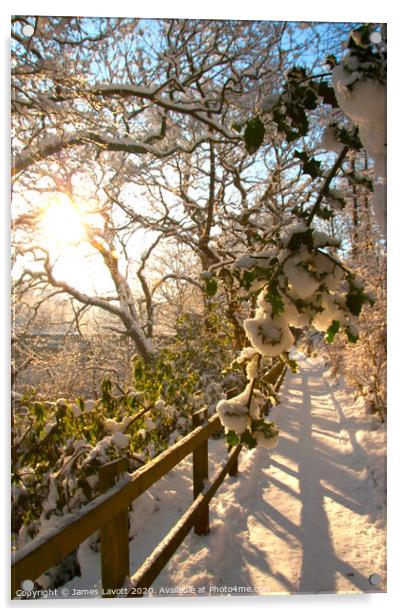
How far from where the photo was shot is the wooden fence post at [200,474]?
3109 mm

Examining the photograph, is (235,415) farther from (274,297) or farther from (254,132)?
(254,132)

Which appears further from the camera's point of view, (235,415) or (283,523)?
(283,523)

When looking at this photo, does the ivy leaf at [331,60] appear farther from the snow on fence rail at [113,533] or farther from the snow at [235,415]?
the snow on fence rail at [113,533]

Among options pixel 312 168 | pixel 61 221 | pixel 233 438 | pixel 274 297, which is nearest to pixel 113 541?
pixel 233 438

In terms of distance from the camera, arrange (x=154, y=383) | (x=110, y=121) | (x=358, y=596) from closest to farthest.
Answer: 1. (x=358, y=596)
2. (x=110, y=121)
3. (x=154, y=383)

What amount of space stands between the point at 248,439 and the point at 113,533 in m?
1.20

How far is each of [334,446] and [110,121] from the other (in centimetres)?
411

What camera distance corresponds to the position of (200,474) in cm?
325

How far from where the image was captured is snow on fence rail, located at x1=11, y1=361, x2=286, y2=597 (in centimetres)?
153

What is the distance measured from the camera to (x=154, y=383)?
191 inches

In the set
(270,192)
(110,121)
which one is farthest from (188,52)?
(270,192)

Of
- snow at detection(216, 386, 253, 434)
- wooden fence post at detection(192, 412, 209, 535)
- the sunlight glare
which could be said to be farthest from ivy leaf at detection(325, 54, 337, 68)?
the sunlight glare

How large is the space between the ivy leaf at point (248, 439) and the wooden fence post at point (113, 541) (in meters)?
1.06
